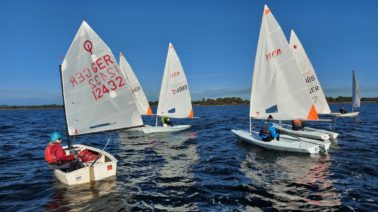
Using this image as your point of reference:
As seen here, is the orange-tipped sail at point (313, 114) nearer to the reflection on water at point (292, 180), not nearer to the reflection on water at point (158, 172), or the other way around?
the reflection on water at point (292, 180)

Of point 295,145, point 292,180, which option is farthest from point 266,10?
point 292,180

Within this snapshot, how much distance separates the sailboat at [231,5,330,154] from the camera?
20984 millimetres

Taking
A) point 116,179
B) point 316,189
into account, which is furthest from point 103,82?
point 316,189

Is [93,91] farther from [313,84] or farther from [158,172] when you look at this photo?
[313,84]

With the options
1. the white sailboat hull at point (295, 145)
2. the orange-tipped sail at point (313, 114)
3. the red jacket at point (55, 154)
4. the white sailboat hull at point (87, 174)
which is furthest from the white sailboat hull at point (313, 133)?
the red jacket at point (55, 154)

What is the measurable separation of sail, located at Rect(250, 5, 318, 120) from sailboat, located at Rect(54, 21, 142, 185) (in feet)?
33.1

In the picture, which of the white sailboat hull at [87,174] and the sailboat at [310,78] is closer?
the white sailboat hull at [87,174]

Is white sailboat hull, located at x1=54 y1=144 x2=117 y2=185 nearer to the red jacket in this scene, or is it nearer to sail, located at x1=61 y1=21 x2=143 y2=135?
the red jacket

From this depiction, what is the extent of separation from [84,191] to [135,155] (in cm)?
806

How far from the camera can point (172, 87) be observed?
32906 millimetres

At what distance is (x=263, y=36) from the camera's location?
71.9 feet

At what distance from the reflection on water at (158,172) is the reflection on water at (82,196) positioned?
2.47ft

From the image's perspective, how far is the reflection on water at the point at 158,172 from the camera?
11.4 m

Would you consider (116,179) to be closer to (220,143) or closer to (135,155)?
(135,155)
